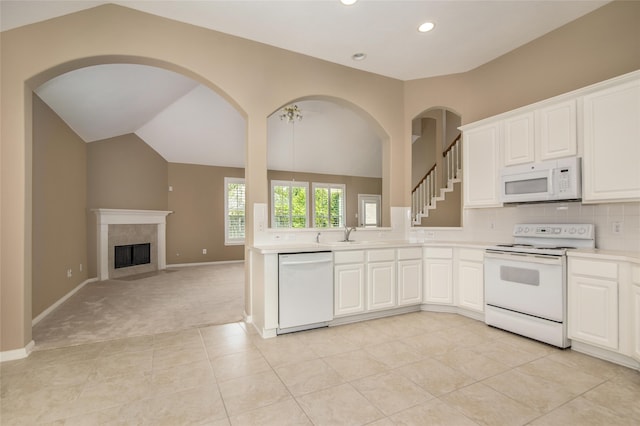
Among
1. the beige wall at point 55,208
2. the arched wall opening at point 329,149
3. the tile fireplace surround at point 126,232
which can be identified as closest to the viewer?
the beige wall at point 55,208

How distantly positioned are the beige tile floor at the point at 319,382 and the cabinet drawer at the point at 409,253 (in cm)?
99

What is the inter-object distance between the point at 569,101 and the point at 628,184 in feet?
3.14

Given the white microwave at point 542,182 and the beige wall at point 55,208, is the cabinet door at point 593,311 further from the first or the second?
the beige wall at point 55,208

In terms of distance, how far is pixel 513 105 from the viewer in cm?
384

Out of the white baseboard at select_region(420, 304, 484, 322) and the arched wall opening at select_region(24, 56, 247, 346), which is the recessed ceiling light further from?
the white baseboard at select_region(420, 304, 484, 322)

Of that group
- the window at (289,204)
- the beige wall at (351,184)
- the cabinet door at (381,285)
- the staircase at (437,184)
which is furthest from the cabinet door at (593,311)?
the beige wall at (351,184)

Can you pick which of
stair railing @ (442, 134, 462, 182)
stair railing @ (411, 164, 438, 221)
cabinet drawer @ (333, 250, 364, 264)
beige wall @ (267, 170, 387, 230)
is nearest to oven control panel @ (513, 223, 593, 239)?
cabinet drawer @ (333, 250, 364, 264)

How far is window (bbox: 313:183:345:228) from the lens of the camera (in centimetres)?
976

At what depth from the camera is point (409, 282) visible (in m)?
3.96

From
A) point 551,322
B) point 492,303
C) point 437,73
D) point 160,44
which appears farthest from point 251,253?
point 437,73

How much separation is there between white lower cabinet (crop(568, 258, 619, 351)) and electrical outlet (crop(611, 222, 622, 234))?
0.55 m

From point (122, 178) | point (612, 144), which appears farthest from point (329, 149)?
point (612, 144)

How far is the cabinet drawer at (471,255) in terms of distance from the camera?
3623mm

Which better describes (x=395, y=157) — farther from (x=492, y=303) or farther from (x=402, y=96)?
(x=492, y=303)
